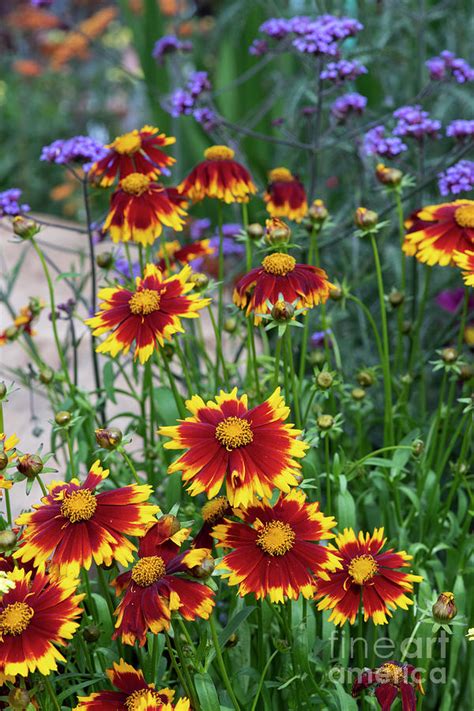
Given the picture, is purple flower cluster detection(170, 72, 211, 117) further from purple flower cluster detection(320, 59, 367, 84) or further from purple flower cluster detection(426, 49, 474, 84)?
purple flower cluster detection(426, 49, 474, 84)

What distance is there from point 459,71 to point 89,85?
3.53 meters

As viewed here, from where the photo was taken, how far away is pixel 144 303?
957 mm

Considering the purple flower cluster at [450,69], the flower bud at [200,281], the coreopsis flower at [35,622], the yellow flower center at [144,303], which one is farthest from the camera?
the purple flower cluster at [450,69]

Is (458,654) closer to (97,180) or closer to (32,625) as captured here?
(32,625)

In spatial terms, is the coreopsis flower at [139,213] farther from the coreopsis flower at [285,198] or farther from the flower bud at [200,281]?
the coreopsis flower at [285,198]

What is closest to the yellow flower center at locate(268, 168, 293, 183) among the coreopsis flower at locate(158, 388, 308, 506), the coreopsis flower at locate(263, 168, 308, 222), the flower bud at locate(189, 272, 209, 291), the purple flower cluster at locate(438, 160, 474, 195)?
the coreopsis flower at locate(263, 168, 308, 222)

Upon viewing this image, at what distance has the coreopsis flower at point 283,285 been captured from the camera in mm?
943

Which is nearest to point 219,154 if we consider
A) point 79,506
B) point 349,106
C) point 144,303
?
point 144,303

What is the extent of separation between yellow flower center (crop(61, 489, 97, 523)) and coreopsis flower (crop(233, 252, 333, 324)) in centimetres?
26

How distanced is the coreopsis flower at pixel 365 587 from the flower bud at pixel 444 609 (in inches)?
1.2

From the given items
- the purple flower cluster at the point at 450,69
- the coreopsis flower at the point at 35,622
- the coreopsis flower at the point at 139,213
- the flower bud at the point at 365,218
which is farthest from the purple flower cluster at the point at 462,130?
the coreopsis flower at the point at 35,622

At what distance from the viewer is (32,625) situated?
0.77m

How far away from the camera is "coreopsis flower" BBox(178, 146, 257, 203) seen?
1206 millimetres

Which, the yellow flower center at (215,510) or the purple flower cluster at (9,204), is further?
the purple flower cluster at (9,204)
